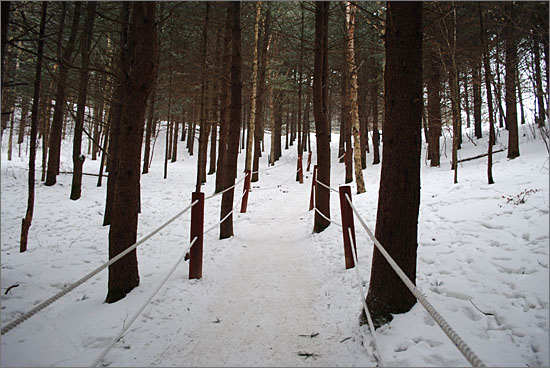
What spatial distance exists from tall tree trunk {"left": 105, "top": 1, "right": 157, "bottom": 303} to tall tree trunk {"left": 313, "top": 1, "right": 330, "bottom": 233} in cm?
379

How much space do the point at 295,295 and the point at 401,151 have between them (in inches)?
87.6

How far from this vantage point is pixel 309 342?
104 inches

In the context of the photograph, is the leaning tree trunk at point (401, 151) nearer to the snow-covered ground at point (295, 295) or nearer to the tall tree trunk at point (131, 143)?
the snow-covered ground at point (295, 295)

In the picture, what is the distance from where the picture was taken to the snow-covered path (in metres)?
2.43

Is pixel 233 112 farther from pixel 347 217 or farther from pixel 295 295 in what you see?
pixel 295 295

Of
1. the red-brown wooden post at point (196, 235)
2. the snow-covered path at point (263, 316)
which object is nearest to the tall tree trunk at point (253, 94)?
the snow-covered path at point (263, 316)

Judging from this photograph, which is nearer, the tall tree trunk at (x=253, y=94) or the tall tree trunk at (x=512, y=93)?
the tall tree trunk at (x=512, y=93)

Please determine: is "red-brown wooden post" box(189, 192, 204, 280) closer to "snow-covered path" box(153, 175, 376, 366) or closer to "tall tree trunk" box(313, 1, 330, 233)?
"snow-covered path" box(153, 175, 376, 366)

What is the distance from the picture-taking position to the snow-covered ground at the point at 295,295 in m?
2.38

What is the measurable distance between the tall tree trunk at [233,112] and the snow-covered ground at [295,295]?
55 centimetres

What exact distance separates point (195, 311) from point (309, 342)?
54.7 inches

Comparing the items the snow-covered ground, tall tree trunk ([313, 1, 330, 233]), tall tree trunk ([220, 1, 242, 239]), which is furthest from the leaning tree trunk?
tall tree trunk ([220, 1, 242, 239])

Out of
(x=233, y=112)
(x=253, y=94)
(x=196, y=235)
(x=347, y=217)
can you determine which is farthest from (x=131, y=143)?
(x=253, y=94)

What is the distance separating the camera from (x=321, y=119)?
643 centimetres
